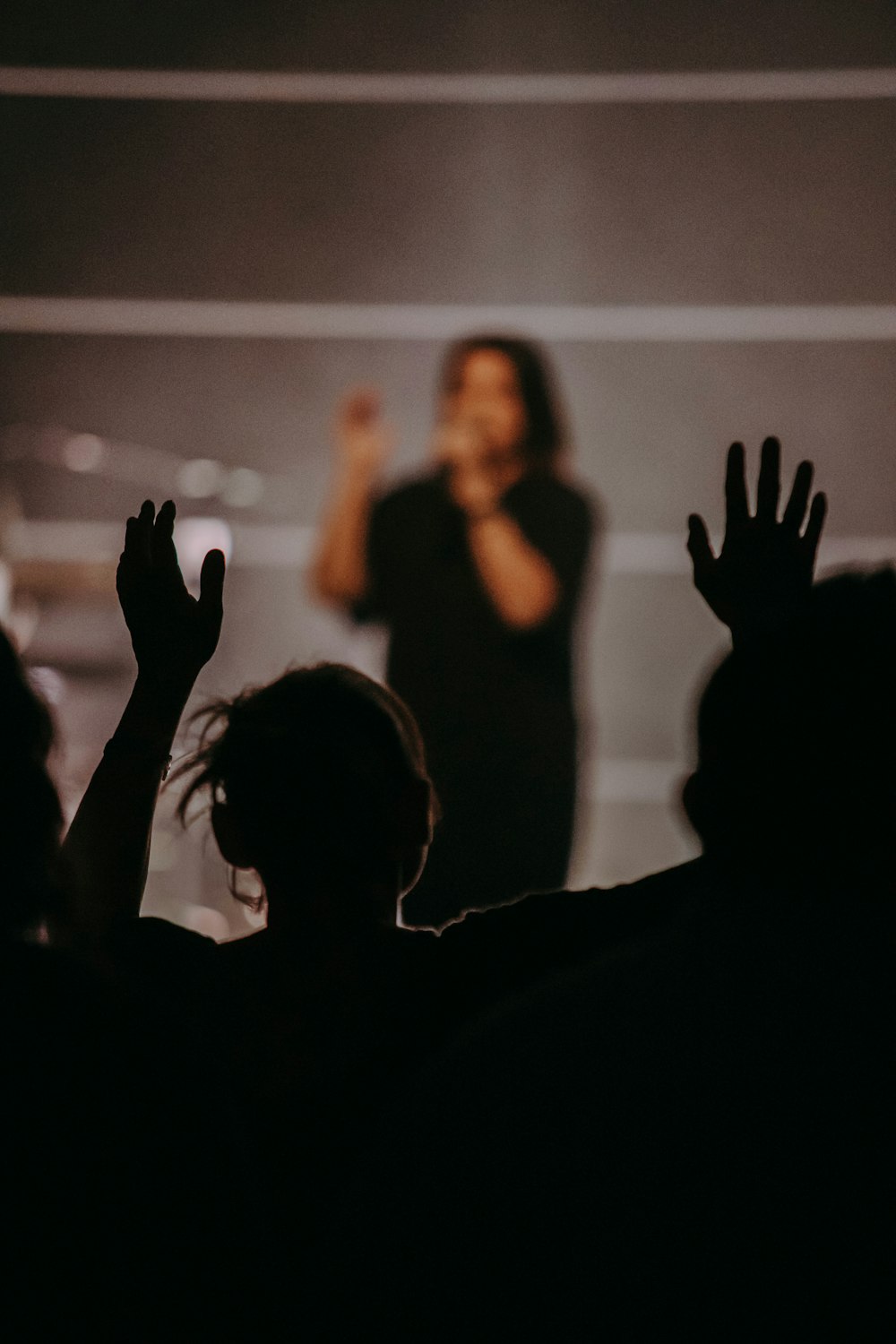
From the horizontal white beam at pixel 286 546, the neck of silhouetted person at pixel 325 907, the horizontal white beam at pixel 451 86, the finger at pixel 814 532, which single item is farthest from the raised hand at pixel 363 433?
the neck of silhouetted person at pixel 325 907

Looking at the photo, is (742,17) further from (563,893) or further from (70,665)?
(563,893)

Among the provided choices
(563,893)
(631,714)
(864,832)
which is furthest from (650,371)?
(864,832)

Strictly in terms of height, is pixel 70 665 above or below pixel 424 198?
below

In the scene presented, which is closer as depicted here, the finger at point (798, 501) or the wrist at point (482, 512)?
the finger at point (798, 501)

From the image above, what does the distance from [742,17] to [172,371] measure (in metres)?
1.72

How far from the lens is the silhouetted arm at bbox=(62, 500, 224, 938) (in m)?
0.92

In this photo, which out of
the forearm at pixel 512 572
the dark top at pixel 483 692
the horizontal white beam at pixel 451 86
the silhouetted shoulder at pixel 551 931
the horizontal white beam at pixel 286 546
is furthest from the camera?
the horizontal white beam at pixel 286 546

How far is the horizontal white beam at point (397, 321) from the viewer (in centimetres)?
345

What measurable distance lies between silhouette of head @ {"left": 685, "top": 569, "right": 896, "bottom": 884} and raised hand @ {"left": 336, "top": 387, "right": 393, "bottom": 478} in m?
2.25

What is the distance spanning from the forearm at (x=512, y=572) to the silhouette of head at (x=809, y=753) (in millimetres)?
1657

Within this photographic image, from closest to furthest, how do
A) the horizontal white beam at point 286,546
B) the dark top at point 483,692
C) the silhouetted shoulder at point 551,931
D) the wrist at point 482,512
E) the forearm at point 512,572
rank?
1. the silhouetted shoulder at point 551,931
2. the dark top at point 483,692
3. the forearm at point 512,572
4. the wrist at point 482,512
5. the horizontal white beam at point 286,546

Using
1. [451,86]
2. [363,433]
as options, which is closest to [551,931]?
[363,433]

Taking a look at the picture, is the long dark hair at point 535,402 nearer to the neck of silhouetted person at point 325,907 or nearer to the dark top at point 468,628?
the dark top at point 468,628

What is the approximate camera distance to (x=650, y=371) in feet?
11.4
